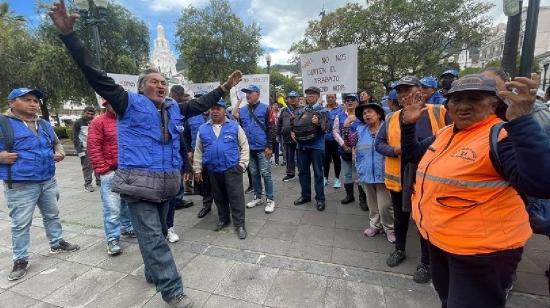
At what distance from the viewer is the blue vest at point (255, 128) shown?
16.3ft

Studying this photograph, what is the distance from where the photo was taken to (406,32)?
16672 millimetres

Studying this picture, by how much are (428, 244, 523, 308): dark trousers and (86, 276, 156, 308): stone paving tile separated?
2.57 meters

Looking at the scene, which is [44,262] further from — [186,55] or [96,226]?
[186,55]

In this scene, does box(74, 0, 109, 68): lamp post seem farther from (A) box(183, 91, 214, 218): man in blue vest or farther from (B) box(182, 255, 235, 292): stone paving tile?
(B) box(182, 255, 235, 292): stone paving tile

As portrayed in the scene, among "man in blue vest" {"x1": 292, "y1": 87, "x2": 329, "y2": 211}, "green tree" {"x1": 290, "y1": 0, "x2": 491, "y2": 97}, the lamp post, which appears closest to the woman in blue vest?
"man in blue vest" {"x1": 292, "y1": 87, "x2": 329, "y2": 211}

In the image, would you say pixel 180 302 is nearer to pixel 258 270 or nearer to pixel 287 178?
pixel 258 270

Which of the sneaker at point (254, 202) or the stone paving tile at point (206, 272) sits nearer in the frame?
the stone paving tile at point (206, 272)

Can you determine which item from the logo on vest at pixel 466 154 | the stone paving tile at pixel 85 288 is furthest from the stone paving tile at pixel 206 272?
the logo on vest at pixel 466 154

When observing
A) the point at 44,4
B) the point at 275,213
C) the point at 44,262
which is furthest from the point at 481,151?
the point at 44,4

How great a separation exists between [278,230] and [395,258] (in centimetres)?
163

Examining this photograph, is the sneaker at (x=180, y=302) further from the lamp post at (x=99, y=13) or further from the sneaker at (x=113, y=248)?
the lamp post at (x=99, y=13)

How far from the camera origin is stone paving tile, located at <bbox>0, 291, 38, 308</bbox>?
2723mm

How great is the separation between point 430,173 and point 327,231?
2.60 meters

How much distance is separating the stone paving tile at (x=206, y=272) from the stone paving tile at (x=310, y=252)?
76 centimetres
